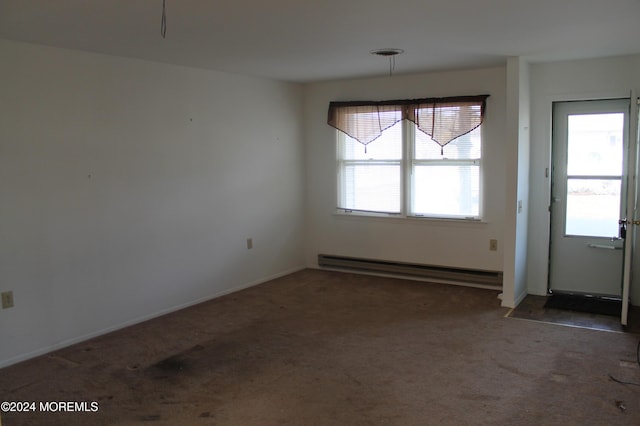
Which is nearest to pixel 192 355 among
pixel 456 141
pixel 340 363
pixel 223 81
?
pixel 340 363

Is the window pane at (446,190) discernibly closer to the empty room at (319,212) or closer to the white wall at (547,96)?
the empty room at (319,212)

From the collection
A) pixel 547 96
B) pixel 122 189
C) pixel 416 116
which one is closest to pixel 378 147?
pixel 416 116

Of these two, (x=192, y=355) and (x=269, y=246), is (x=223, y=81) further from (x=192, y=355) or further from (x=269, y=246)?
(x=192, y=355)

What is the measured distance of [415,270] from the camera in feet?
19.8

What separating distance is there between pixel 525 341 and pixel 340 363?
1472 mm

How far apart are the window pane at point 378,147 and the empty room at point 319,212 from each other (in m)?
0.03

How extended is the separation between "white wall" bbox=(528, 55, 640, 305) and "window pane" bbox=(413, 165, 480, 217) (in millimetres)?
604

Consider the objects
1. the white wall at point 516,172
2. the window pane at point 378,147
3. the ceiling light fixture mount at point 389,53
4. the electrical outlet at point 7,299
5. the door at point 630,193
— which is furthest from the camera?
the window pane at point 378,147

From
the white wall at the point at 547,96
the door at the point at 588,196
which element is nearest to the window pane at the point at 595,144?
the door at the point at 588,196

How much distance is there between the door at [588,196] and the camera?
492 centimetres

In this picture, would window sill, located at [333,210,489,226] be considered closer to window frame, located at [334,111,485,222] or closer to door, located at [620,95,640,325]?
window frame, located at [334,111,485,222]

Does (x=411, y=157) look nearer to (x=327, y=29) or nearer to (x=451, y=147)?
(x=451, y=147)

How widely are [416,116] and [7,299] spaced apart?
4197 millimetres

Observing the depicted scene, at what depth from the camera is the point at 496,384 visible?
10.8ft
